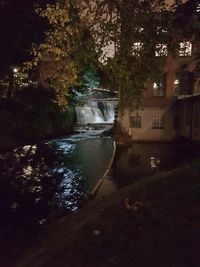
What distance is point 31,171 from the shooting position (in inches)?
858

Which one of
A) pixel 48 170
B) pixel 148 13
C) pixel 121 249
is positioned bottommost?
pixel 48 170

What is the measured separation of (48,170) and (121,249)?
16284 millimetres

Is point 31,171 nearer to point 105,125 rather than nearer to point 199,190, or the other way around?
point 199,190

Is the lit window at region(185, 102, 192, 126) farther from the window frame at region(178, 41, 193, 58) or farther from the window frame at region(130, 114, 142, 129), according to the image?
the window frame at region(178, 41, 193, 58)

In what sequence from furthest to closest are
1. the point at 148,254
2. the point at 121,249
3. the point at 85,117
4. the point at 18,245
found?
the point at 85,117
the point at 18,245
the point at 121,249
the point at 148,254

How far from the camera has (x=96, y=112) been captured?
56.6m

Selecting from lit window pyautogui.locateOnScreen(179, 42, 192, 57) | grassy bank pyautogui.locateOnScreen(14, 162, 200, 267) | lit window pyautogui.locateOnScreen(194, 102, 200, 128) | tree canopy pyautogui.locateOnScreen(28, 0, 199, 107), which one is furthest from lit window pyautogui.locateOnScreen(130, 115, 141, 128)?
tree canopy pyautogui.locateOnScreen(28, 0, 199, 107)

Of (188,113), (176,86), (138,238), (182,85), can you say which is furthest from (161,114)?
(138,238)

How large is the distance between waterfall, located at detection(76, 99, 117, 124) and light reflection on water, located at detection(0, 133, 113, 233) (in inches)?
782

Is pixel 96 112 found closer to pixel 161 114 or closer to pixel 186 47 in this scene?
pixel 161 114

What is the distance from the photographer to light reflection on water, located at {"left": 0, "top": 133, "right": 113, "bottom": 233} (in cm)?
1420

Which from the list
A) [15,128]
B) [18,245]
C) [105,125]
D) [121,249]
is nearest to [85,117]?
[105,125]

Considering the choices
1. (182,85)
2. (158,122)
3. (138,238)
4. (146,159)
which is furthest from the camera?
(158,122)

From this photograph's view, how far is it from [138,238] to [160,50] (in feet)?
13.2
